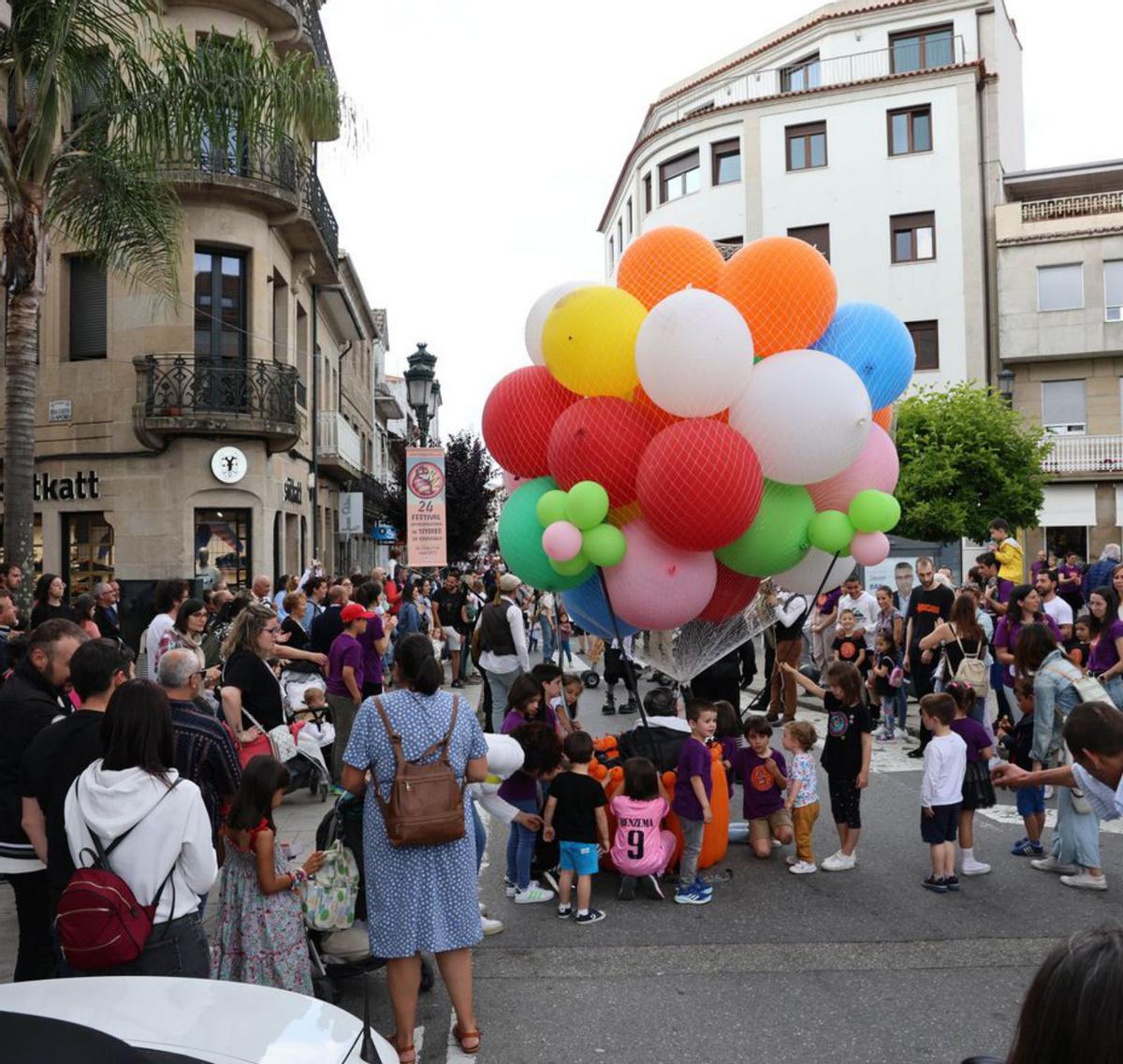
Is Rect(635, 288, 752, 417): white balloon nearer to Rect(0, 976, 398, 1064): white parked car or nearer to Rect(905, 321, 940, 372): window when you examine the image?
Rect(0, 976, 398, 1064): white parked car

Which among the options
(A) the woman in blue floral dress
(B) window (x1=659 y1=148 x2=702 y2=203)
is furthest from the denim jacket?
(B) window (x1=659 y1=148 x2=702 y2=203)

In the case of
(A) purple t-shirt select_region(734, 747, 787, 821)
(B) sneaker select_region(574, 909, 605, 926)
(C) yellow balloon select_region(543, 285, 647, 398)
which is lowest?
(B) sneaker select_region(574, 909, 605, 926)

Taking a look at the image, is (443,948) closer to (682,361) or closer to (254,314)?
(682,361)

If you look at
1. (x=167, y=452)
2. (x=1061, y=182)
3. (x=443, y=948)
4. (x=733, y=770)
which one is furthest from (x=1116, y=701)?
(x=1061, y=182)

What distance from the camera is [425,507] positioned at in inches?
469

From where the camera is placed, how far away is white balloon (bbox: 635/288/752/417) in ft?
16.8

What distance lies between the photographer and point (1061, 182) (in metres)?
34.0

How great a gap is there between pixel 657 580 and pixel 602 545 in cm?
42

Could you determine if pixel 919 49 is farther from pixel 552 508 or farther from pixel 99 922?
Answer: pixel 99 922

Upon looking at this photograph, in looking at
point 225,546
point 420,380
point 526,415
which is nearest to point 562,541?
point 526,415

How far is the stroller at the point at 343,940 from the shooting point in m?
4.48

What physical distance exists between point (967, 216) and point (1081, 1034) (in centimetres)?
3530

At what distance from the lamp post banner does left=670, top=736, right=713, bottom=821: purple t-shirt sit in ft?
20.2

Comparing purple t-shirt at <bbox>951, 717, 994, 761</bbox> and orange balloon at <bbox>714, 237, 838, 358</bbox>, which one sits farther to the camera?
purple t-shirt at <bbox>951, 717, 994, 761</bbox>
